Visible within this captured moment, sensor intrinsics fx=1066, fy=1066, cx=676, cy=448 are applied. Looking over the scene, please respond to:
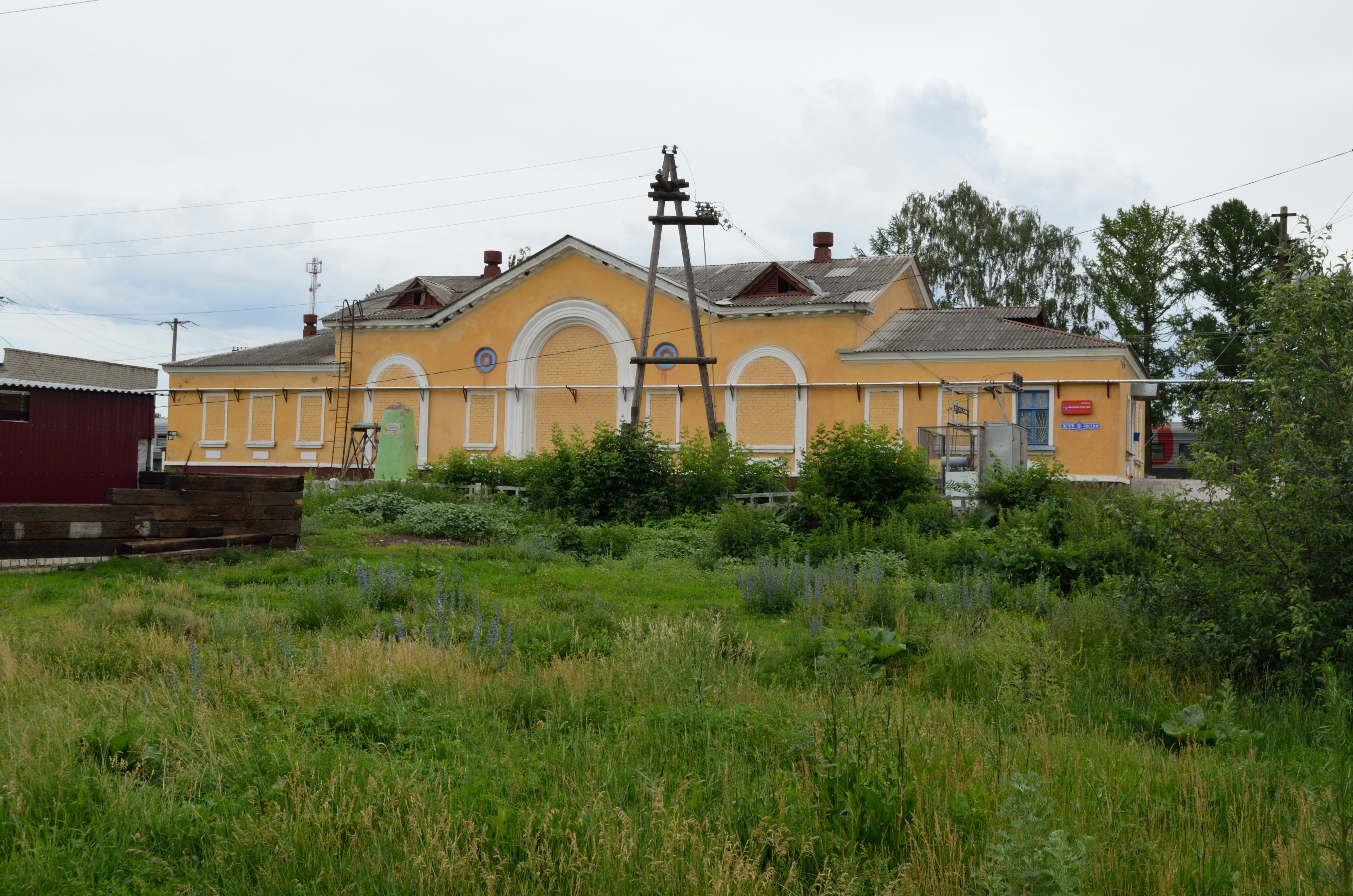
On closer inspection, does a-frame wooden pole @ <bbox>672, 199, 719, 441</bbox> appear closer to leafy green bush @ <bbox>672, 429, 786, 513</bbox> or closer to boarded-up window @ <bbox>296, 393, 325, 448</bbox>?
leafy green bush @ <bbox>672, 429, 786, 513</bbox>

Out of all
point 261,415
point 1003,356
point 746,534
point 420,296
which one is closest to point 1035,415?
point 1003,356

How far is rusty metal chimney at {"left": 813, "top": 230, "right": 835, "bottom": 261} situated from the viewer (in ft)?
116

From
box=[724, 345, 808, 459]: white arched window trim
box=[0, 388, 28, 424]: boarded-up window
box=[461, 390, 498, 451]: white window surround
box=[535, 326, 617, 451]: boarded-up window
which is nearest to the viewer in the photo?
box=[0, 388, 28, 424]: boarded-up window

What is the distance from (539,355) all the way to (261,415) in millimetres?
9985

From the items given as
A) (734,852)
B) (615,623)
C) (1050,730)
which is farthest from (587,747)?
(615,623)

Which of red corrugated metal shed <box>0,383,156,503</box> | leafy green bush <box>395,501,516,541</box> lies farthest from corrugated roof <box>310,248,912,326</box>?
red corrugated metal shed <box>0,383,156,503</box>

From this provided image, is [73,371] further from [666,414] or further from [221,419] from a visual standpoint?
[666,414]

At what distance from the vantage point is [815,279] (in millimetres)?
32625

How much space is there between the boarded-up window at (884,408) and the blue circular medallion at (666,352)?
18.6ft

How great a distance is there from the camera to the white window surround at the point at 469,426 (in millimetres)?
32625

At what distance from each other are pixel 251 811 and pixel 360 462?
29.4m

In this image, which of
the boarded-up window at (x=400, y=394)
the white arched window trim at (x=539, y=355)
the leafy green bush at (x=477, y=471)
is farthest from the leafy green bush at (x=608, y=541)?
the boarded-up window at (x=400, y=394)

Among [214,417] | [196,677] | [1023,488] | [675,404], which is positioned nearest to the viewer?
[196,677]

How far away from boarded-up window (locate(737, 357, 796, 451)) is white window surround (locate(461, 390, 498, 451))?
7.64 m
